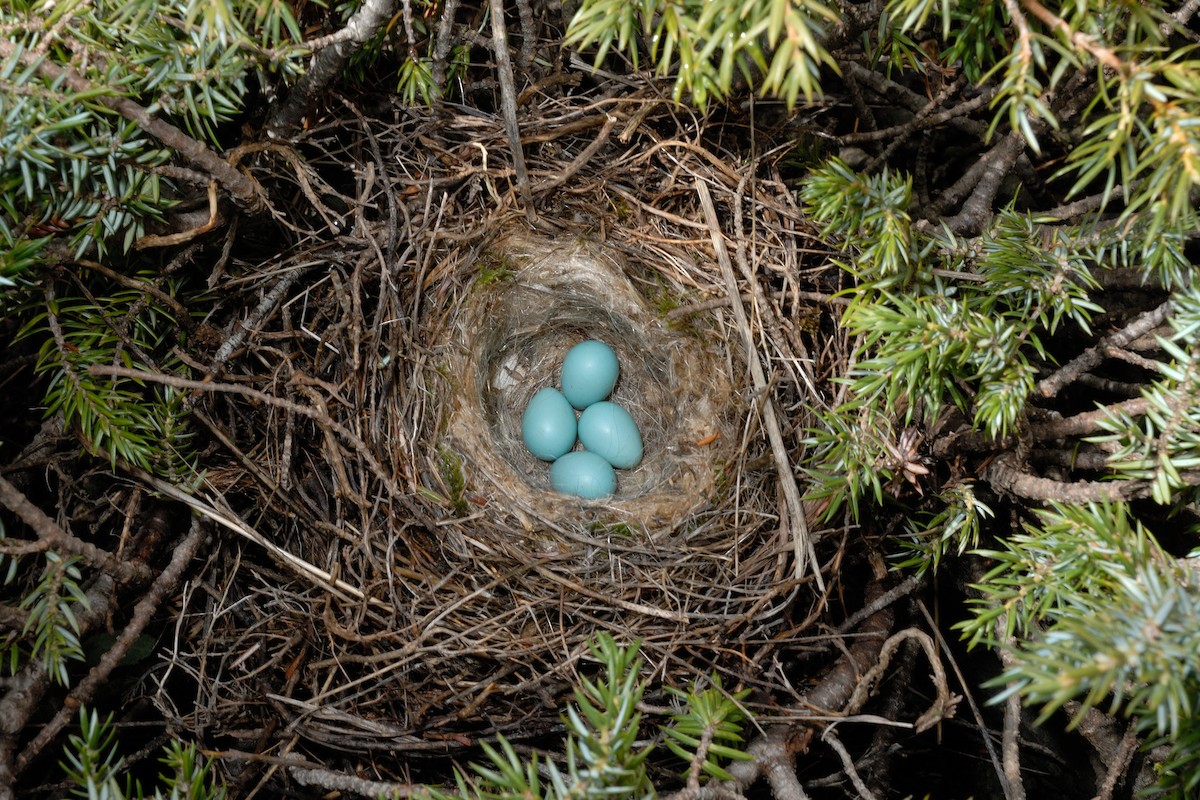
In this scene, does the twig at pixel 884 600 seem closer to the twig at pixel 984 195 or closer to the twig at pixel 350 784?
the twig at pixel 984 195

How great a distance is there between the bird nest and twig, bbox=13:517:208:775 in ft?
0.26

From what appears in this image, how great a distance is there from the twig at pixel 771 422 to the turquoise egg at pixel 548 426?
2.15ft

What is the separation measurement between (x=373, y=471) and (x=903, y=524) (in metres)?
1.14

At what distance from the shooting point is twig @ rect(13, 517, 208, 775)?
132 centimetres

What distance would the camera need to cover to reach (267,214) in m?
1.66

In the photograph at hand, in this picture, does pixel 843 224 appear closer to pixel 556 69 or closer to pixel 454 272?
pixel 556 69

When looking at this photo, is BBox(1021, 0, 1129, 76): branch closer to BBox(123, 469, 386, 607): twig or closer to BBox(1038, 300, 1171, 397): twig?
BBox(1038, 300, 1171, 397): twig

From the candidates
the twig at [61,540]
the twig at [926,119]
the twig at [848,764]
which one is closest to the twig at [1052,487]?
the twig at [848,764]

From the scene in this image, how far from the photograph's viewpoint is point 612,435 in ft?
7.63

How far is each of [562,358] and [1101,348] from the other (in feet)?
5.09

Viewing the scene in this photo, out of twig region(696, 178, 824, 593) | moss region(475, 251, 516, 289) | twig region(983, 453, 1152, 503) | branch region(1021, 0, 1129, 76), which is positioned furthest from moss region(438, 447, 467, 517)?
branch region(1021, 0, 1129, 76)

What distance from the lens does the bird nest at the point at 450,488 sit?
5.29ft

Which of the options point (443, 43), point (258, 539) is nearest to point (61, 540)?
point (258, 539)

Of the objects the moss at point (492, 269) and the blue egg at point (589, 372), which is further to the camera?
the blue egg at point (589, 372)
